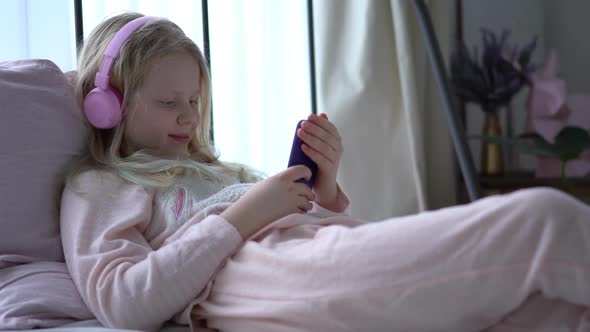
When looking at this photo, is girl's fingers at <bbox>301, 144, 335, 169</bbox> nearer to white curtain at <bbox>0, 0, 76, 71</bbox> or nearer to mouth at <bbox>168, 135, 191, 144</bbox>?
mouth at <bbox>168, 135, 191, 144</bbox>

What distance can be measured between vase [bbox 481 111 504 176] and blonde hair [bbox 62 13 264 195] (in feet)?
4.73

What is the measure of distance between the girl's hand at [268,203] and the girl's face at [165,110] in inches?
10.6

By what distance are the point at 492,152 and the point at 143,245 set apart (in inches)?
72.1

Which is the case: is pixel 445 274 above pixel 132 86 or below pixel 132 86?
below

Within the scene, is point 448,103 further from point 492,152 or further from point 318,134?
point 492,152

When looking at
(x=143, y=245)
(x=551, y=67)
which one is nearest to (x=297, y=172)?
(x=143, y=245)

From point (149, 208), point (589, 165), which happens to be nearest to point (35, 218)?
point (149, 208)

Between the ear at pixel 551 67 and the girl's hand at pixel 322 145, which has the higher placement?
the ear at pixel 551 67

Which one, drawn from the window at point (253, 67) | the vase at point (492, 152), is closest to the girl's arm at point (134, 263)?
the window at point (253, 67)

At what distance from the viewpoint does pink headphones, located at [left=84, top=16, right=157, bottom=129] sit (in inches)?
43.5

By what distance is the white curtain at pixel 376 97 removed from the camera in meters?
2.31

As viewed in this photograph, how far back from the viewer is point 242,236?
904 mm

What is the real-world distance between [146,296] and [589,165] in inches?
80.7

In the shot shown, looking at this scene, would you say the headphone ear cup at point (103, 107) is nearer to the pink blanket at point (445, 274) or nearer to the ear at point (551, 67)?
the pink blanket at point (445, 274)
